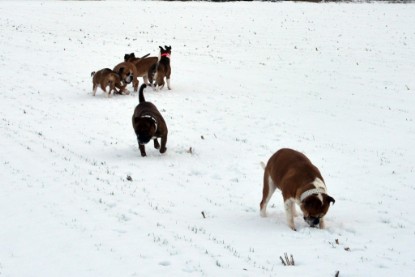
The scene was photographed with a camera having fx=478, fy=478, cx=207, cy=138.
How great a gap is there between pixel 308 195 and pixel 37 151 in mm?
7215

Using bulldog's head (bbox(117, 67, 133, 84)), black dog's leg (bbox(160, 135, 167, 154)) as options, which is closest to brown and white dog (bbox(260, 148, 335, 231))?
black dog's leg (bbox(160, 135, 167, 154))

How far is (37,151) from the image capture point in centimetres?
1166

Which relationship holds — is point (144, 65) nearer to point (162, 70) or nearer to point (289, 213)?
point (162, 70)

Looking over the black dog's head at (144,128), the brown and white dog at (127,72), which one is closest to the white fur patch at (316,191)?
the black dog's head at (144,128)

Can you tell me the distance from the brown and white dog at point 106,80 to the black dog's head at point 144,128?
7.34 metres

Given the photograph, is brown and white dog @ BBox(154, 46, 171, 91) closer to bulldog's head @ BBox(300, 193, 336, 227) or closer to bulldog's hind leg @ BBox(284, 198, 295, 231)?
bulldog's hind leg @ BBox(284, 198, 295, 231)

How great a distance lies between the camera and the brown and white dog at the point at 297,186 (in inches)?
284

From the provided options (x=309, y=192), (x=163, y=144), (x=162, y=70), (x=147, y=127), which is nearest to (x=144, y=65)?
(x=162, y=70)

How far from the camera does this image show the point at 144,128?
38.5 ft

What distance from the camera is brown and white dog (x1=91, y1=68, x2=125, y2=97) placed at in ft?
61.1

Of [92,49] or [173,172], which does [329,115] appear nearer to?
[173,172]

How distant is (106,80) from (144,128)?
7.58m

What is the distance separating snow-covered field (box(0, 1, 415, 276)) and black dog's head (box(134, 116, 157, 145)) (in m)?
0.57

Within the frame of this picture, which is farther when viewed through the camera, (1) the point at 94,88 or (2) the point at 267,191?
(1) the point at 94,88
